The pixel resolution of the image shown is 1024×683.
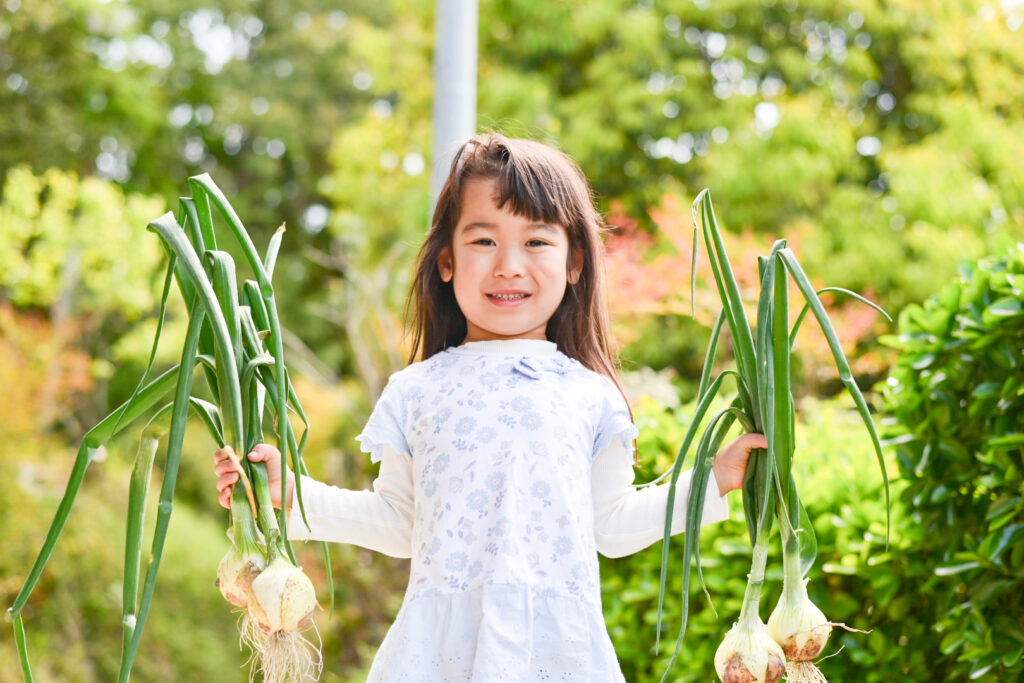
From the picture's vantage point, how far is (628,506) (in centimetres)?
155

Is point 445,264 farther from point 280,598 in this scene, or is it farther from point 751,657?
point 751,657

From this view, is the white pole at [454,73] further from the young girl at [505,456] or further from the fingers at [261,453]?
the fingers at [261,453]

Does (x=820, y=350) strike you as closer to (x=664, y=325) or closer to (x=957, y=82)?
(x=664, y=325)

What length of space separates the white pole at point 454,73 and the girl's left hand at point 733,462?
1653 millimetres

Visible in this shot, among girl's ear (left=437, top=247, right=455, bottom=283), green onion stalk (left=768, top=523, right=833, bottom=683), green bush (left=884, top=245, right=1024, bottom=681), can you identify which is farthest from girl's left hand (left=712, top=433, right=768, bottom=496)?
green bush (left=884, top=245, right=1024, bottom=681)

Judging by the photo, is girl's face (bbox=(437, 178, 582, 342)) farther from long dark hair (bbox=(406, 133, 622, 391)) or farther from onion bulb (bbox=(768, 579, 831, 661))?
onion bulb (bbox=(768, 579, 831, 661))

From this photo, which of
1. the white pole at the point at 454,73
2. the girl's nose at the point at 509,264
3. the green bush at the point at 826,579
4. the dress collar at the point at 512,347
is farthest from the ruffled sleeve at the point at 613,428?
the white pole at the point at 454,73

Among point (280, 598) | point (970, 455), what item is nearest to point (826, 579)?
point (970, 455)

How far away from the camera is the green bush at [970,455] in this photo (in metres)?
1.90

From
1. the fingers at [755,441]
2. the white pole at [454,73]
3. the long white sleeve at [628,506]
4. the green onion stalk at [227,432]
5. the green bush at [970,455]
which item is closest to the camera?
the green onion stalk at [227,432]

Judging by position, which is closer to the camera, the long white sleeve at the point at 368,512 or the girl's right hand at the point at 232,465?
A: the girl's right hand at the point at 232,465

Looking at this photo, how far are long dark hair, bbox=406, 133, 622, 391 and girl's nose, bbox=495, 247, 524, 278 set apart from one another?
0.06 meters

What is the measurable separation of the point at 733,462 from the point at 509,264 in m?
0.44

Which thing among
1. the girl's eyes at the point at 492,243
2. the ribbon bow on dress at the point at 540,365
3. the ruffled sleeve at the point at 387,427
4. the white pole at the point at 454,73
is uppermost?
the white pole at the point at 454,73
